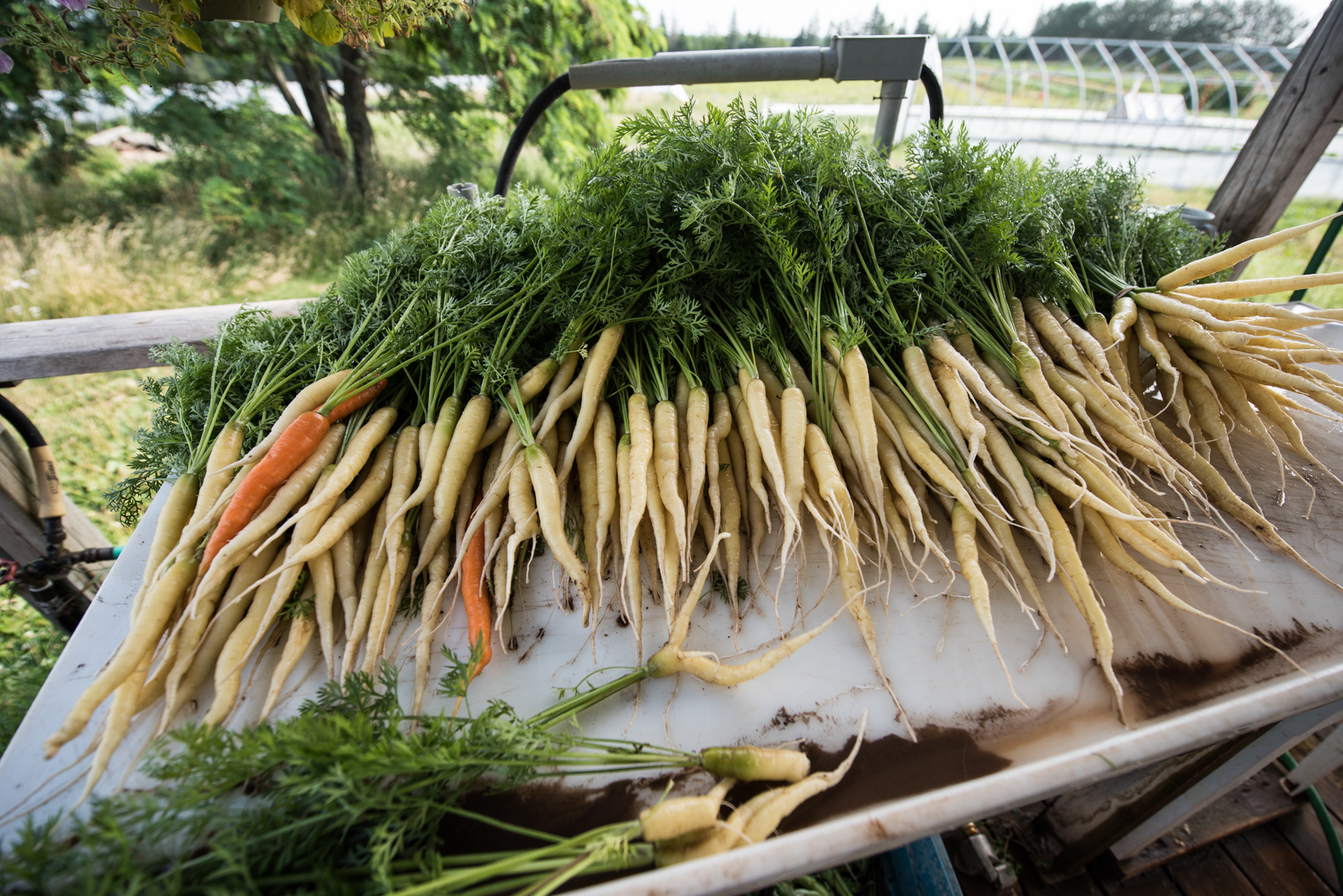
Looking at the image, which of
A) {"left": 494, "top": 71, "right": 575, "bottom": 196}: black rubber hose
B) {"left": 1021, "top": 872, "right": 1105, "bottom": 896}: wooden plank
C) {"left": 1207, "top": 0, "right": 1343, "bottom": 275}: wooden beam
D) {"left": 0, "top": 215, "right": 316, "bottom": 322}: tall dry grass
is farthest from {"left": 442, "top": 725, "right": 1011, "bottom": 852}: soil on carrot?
{"left": 0, "top": 215, "right": 316, "bottom": 322}: tall dry grass

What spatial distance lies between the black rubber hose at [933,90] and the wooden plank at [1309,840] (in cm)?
238

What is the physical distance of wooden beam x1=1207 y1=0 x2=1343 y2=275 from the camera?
1.89 meters

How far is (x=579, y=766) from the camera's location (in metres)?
1.00

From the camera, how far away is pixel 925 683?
109cm

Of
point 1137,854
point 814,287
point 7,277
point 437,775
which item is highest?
point 814,287

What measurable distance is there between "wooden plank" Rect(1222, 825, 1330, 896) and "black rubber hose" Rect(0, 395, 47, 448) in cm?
379

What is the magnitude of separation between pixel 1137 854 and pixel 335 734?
2.12 meters

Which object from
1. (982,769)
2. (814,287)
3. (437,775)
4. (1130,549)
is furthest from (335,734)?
(1130,549)

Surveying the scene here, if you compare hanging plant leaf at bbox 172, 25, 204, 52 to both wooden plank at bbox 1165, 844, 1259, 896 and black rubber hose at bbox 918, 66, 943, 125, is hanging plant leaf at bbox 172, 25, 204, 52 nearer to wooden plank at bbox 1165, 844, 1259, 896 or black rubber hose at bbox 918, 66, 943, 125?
black rubber hose at bbox 918, 66, 943, 125

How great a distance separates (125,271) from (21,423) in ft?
12.2

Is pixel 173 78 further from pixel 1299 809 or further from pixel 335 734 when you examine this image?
pixel 1299 809

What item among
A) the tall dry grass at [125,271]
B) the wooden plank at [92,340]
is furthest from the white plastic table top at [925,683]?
the tall dry grass at [125,271]

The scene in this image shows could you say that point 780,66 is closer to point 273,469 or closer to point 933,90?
point 933,90

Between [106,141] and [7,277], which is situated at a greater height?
[106,141]
